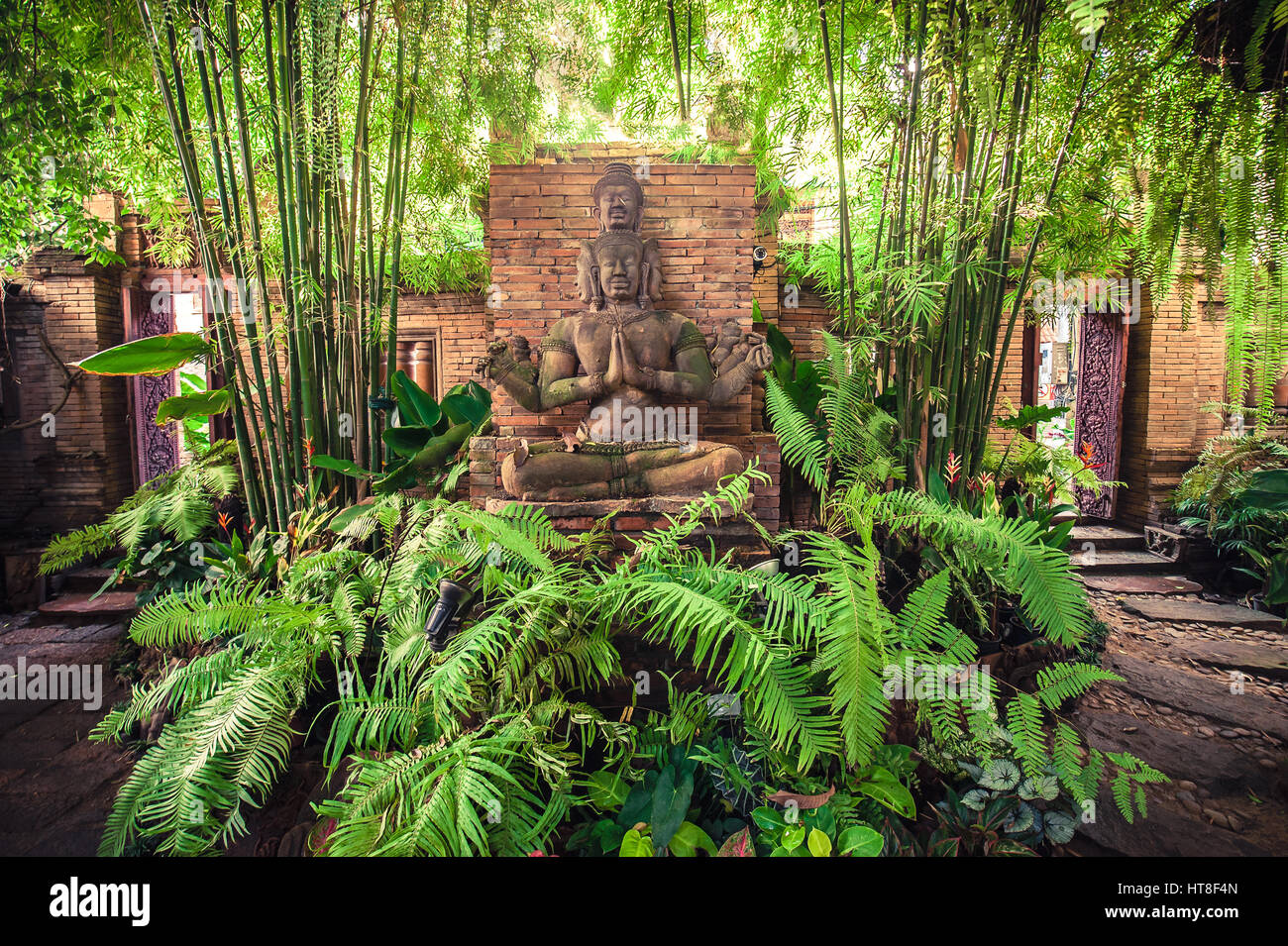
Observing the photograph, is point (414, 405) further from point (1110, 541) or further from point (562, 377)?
point (1110, 541)

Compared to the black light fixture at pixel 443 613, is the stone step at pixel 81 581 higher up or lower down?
lower down

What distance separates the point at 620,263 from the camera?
3246 mm

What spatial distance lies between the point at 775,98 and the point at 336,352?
308 centimetres

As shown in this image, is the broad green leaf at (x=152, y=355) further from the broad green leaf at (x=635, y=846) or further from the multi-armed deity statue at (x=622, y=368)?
the broad green leaf at (x=635, y=846)

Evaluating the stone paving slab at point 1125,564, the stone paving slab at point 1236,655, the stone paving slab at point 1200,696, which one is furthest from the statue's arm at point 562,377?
the stone paving slab at point 1125,564

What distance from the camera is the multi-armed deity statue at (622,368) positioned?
2.94 metres

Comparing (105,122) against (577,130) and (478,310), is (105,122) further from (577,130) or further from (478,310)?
(478,310)

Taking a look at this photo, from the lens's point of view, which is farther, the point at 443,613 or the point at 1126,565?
the point at 1126,565

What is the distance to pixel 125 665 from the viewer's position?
3.59 metres

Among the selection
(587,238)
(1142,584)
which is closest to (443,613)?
(587,238)

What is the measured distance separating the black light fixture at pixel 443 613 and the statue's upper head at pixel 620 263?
1998 mm

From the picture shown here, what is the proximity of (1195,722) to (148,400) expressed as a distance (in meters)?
9.41

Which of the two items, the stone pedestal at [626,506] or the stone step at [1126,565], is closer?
the stone pedestal at [626,506]

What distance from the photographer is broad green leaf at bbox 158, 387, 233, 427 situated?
373cm
